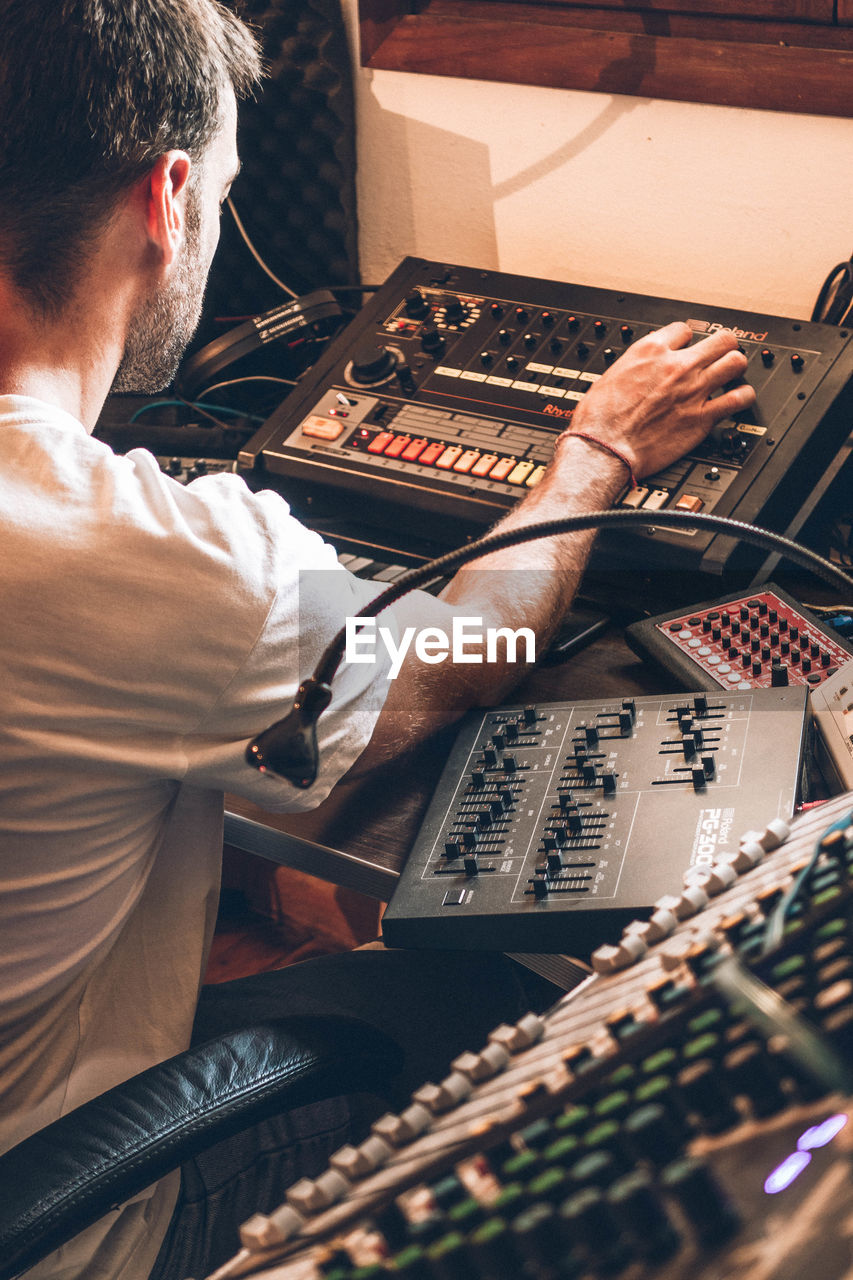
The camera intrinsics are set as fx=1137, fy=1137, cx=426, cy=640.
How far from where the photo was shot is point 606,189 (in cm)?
156

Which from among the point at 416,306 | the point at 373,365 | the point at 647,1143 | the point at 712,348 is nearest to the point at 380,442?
the point at 373,365

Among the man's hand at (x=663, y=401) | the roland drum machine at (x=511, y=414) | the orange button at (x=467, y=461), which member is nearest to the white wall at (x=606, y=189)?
the roland drum machine at (x=511, y=414)

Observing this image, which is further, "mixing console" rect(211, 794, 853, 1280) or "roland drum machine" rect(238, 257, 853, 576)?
"roland drum machine" rect(238, 257, 853, 576)

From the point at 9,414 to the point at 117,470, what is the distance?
9 cm

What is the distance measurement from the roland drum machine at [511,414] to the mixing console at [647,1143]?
68cm

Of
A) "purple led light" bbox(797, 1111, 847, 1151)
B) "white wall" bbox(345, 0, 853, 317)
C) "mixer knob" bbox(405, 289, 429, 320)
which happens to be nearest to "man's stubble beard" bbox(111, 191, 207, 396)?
"mixer knob" bbox(405, 289, 429, 320)

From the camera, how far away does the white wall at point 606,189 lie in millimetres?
1410

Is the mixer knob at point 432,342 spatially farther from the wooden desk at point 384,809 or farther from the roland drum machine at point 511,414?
the wooden desk at point 384,809

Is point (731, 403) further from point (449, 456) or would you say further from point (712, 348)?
point (449, 456)

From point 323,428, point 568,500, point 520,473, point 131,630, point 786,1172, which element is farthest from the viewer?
point 323,428

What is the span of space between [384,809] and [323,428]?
547 millimetres

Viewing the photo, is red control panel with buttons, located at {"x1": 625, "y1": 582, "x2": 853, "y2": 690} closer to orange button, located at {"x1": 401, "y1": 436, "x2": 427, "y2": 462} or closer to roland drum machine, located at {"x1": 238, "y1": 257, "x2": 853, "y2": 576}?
roland drum machine, located at {"x1": 238, "y1": 257, "x2": 853, "y2": 576}

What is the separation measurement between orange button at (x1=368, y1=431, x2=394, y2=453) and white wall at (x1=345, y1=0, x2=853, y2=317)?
522 millimetres

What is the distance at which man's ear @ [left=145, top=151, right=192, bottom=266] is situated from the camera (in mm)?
945
